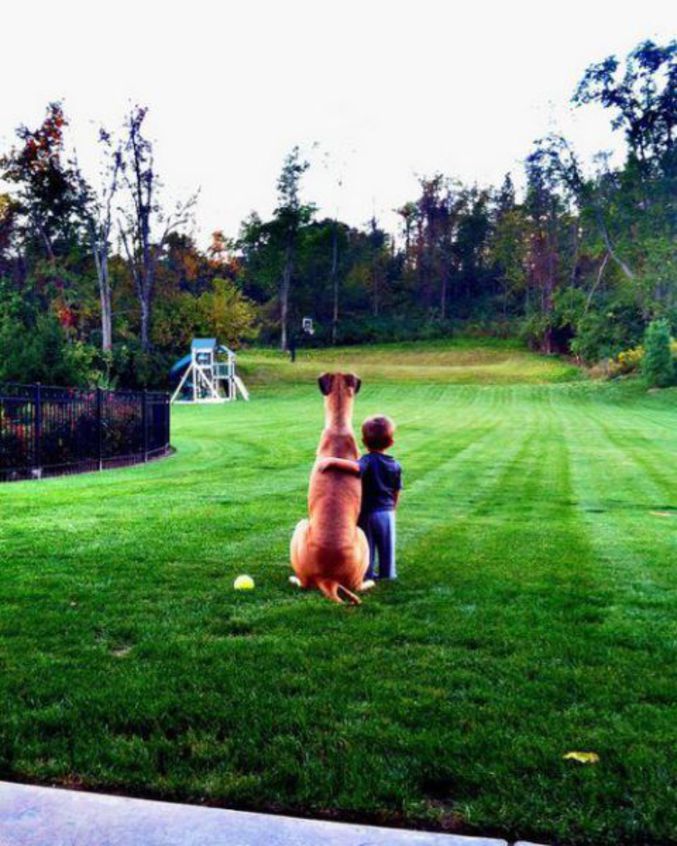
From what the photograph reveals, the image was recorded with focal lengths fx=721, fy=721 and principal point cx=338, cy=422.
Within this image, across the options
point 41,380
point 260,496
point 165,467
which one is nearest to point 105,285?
point 41,380

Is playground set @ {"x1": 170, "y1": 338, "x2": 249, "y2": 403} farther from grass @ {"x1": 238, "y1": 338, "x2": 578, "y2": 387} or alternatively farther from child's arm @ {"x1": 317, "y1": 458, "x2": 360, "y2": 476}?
child's arm @ {"x1": 317, "y1": 458, "x2": 360, "y2": 476}

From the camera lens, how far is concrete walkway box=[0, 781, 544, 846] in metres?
2.24

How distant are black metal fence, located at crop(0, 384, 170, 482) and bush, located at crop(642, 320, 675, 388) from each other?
2966cm

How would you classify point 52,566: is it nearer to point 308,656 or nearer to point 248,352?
point 308,656

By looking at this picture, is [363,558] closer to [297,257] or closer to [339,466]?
[339,466]

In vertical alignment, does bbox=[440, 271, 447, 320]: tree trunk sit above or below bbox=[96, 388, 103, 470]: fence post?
above

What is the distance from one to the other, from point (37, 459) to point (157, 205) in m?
37.0

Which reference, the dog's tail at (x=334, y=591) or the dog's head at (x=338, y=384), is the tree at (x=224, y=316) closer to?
the dog's head at (x=338, y=384)

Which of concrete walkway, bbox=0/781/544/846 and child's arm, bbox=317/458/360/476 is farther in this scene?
child's arm, bbox=317/458/360/476

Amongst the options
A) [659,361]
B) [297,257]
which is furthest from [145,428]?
[297,257]

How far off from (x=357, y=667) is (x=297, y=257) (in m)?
68.3

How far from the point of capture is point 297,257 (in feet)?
229

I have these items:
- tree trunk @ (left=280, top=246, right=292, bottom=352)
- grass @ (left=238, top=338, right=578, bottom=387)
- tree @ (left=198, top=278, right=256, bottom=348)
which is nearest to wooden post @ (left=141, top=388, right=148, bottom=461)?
grass @ (left=238, top=338, right=578, bottom=387)

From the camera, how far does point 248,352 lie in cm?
6412
